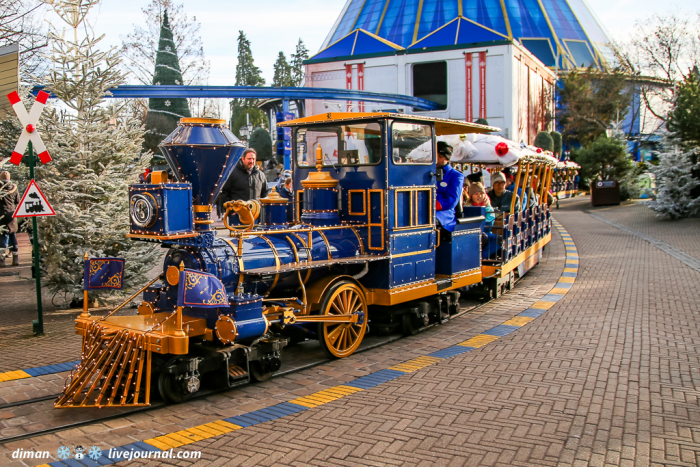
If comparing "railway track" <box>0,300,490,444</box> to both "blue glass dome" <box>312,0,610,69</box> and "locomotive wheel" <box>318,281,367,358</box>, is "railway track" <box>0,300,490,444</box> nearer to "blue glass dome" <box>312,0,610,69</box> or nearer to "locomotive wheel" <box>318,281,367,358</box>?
"locomotive wheel" <box>318,281,367,358</box>

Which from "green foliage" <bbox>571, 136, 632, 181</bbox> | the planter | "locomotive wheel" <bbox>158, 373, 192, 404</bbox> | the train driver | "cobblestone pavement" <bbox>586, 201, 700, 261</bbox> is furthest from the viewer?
"green foliage" <bbox>571, 136, 632, 181</bbox>

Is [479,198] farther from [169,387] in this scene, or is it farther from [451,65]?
[451,65]

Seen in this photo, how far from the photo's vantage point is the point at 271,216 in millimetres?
6746

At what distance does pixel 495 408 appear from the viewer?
15.9 ft

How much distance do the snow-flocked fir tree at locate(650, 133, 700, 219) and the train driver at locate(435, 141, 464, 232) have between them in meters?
15.3

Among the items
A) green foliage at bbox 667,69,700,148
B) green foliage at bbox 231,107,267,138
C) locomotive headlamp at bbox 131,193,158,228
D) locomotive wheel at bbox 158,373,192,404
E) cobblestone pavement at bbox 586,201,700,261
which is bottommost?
locomotive wheel at bbox 158,373,192,404

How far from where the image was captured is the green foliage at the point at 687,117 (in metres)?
20.6

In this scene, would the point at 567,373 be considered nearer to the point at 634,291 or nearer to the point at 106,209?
the point at 634,291

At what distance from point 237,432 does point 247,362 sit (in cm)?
102

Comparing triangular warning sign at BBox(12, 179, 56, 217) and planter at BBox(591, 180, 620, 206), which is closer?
triangular warning sign at BBox(12, 179, 56, 217)

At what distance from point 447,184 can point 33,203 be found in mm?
5301

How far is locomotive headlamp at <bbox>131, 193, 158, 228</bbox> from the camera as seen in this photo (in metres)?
4.93

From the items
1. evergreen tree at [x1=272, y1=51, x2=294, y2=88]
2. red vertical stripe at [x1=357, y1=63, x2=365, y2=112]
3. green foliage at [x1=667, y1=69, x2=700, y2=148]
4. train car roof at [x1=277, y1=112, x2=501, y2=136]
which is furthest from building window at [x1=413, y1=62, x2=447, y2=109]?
evergreen tree at [x1=272, y1=51, x2=294, y2=88]

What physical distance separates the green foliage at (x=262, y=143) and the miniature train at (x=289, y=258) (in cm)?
3164
